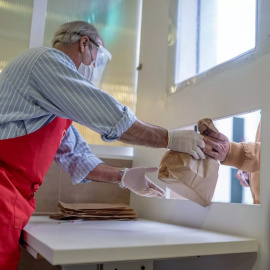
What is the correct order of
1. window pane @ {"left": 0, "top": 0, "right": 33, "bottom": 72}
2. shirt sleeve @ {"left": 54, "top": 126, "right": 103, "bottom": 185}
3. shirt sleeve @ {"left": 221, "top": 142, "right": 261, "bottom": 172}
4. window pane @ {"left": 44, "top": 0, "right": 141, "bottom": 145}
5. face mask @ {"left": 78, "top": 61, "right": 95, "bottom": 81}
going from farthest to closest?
1. window pane @ {"left": 44, "top": 0, "right": 141, "bottom": 145}
2. window pane @ {"left": 0, "top": 0, "right": 33, "bottom": 72}
3. shirt sleeve @ {"left": 54, "top": 126, "right": 103, "bottom": 185}
4. face mask @ {"left": 78, "top": 61, "right": 95, "bottom": 81}
5. shirt sleeve @ {"left": 221, "top": 142, "right": 261, "bottom": 172}

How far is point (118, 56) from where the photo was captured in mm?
2076

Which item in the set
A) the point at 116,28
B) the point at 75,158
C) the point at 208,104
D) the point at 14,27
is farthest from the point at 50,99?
the point at 116,28

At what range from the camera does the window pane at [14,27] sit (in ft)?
6.16

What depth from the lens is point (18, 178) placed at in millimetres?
1109

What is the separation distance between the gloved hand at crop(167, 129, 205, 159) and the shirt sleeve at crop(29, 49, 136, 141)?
0.59 ft

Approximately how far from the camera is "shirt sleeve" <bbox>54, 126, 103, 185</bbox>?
150cm

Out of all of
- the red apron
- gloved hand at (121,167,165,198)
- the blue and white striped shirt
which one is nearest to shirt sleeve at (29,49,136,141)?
the blue and white striped shirt

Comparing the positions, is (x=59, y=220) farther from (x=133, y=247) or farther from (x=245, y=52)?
(x=245, y=52)

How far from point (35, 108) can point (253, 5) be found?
88cm

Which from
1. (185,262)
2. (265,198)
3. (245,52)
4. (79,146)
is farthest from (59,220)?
(245,52)

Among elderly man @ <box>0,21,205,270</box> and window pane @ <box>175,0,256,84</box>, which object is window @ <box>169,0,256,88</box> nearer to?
window pane @ <box>175,0,256,84</box>

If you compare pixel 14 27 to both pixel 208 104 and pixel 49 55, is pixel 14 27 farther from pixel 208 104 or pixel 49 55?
pixel 208 104

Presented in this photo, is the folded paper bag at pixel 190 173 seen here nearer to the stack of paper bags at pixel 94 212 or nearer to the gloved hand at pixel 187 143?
the gloved hand at pixel 187 143

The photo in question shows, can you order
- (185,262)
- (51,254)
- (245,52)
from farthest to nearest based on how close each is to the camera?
(185,262) < (245,52) < (51,254)
